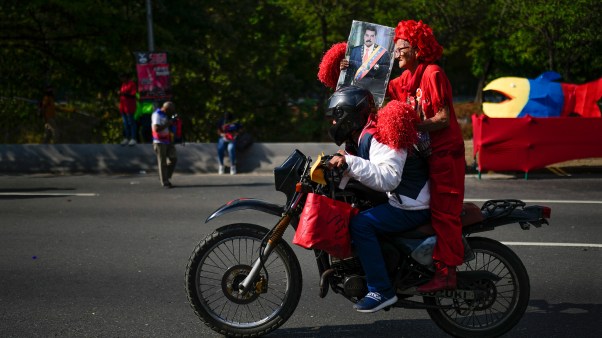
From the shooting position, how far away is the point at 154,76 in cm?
1819

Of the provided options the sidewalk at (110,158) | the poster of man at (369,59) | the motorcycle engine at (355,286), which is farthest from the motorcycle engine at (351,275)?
the sidewalk at (110,158)

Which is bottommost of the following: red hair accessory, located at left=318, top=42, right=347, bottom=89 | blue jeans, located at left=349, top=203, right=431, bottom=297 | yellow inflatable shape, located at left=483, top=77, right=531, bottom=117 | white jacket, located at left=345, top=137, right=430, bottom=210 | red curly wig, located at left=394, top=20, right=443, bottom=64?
yellow inflatable shape, located at left=483, top=77, right=531, bottom=117

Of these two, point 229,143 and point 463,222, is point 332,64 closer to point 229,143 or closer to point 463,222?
point 463,222

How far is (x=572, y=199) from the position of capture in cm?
1131

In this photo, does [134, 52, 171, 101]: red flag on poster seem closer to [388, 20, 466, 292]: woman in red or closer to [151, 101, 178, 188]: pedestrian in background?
[151, 101, 178, 188]: pedestrian in background

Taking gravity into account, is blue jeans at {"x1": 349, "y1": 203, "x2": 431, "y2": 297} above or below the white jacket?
below

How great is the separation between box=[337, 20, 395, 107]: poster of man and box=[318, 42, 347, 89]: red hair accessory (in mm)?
86

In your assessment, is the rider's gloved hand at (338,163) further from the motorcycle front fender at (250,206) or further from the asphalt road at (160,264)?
the asphalt road at (160,264)

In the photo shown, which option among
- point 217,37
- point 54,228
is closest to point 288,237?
point 54,228

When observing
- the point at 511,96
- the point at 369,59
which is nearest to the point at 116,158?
the point at 511,96

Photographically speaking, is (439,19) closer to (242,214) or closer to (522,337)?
(242,214)

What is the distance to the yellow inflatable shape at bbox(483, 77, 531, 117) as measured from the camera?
15.5 metres

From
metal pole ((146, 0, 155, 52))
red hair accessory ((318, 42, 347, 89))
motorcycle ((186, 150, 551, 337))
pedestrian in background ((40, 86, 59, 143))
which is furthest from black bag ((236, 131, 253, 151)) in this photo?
motorcycle ((186, 150, 551, 337))

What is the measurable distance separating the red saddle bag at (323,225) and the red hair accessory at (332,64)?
1.23 metres
